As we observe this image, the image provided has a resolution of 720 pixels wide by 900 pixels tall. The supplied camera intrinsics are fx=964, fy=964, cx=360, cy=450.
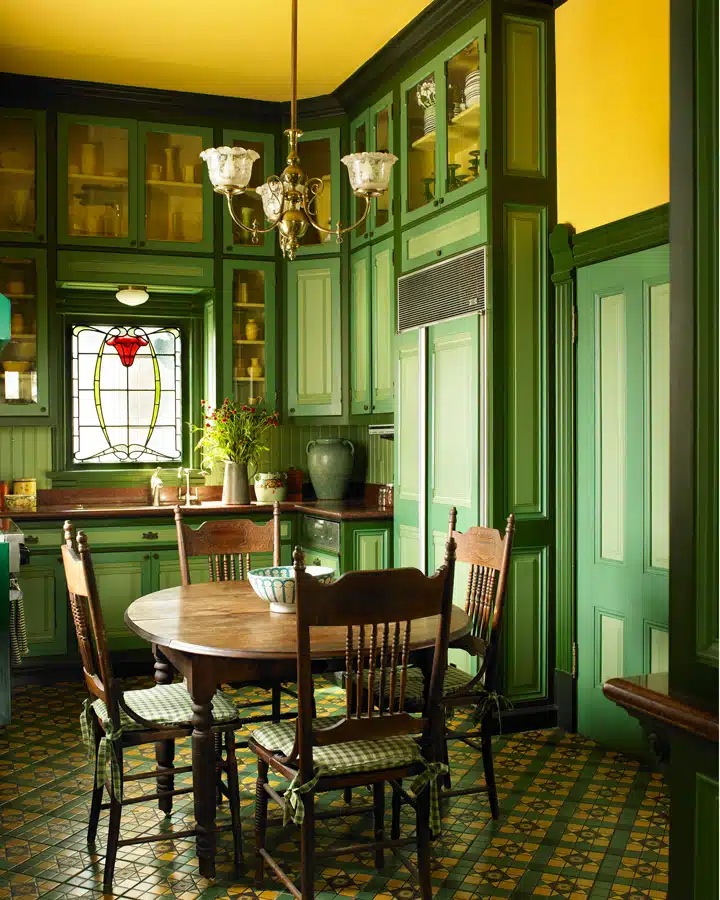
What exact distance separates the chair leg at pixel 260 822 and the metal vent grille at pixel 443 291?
227cm

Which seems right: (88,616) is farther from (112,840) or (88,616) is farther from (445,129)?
(445,129)

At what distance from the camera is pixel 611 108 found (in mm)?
3992

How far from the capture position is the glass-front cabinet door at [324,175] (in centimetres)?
586

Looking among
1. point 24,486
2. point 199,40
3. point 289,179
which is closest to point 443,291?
point 289,179

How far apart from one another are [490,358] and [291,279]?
6.89 ft

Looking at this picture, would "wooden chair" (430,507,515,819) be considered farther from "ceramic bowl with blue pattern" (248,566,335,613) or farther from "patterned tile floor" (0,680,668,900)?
"ceramic bowl with blue pattern" (248,566,335,613)

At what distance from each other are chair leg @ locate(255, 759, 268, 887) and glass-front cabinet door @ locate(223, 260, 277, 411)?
334cm

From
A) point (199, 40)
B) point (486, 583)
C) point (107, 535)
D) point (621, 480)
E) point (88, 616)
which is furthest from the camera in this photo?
point (107, 535)

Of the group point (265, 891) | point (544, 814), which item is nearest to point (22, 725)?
point (265, 891)

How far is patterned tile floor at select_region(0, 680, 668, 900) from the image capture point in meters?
2.84

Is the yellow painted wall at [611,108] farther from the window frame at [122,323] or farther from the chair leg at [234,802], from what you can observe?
the window frame at [122,323]

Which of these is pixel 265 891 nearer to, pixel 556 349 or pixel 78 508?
pixel 556 349

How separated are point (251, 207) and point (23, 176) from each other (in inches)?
52.6

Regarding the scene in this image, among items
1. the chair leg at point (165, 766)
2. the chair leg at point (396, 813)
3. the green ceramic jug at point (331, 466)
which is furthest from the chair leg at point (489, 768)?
the green ceramic jug at point (331, 466)
